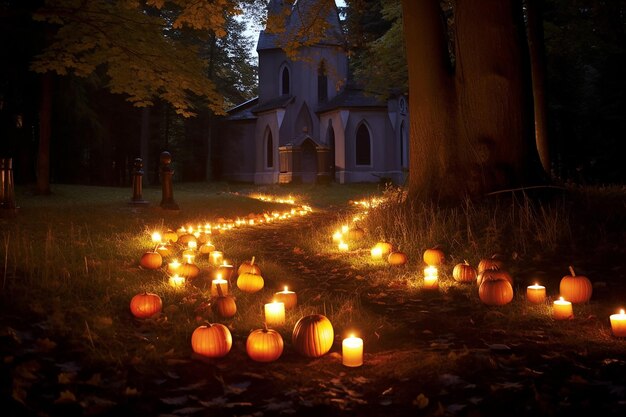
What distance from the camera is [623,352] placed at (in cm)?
385

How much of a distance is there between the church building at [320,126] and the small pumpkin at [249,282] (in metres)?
31.3

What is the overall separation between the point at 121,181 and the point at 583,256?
39101 millimetres

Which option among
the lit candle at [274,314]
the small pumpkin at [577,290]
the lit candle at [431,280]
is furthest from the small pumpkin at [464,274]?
the lit candle at [274,314]

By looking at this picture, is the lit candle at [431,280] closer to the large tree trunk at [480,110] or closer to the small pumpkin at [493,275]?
the small pumpkin at [493,275]

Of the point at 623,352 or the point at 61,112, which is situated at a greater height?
the point at 61,112

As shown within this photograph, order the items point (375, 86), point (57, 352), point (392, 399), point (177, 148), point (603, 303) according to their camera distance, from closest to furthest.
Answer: point (392, 399), point (57, 352), point (603, 303), point (375, 86), point (177, 148)

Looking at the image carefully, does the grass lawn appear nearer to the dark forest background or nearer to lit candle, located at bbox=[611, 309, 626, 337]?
lit candle, located at bbox=[611, 309, 626, 337]

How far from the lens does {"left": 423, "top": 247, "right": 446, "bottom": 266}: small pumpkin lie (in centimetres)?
699

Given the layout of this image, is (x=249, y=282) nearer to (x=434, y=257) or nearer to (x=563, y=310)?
(x=434, y=257)

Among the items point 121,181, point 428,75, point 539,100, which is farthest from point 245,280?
point 121,181

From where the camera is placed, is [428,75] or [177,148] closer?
[428,75]

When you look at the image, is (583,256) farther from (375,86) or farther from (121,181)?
(121,181)

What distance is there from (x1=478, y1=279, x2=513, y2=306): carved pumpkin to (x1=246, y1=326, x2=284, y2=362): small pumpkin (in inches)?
92.7

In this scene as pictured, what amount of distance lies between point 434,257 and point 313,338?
11.7 ft
